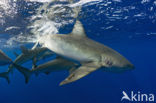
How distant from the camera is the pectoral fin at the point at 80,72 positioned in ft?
10.9

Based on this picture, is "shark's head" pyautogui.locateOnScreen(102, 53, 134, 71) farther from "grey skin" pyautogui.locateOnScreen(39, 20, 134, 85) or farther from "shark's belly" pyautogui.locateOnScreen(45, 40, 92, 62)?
"shark's belly" pyautogui.locateOnScreen(45, 40, 92, 62)

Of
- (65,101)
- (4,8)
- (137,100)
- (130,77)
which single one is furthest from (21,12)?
(130,77)

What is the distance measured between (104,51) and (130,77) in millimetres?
55794

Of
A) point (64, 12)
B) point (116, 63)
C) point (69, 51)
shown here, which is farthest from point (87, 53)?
point (64, 12)

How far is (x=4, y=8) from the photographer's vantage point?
12.4 meters

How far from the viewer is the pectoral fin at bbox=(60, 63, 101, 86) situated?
10.9ft

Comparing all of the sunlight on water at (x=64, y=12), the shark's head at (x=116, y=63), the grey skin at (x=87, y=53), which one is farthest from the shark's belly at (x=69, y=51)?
the sunlight on water at (x=64, y=12)

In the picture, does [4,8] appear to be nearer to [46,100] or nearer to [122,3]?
[122,3]

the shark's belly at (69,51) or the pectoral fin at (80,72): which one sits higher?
the shark's belly at (69,51)

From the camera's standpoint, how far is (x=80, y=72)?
365 centimetres

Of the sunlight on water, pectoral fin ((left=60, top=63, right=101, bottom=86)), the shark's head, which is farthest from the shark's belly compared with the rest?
the sunlight on water

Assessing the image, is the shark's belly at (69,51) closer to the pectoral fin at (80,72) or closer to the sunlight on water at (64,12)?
the pectoral fin at (80,72)

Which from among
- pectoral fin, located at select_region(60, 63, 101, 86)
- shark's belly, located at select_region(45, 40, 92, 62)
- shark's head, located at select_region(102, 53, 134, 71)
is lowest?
shark's head, located at select_region(102, 53, 134, 71)

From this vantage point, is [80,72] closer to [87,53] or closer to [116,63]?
[87,53]
